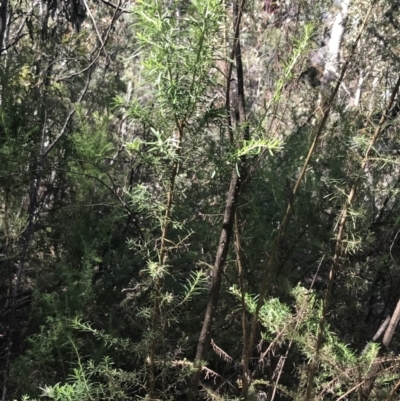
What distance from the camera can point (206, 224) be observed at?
3.03 meters

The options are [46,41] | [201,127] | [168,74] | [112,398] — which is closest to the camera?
[168,74]

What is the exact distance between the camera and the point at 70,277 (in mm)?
2742

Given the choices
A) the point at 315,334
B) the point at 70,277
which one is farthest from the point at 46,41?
the point at 315,334

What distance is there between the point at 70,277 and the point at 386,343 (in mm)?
1601

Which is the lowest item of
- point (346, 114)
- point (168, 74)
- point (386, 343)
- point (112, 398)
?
point (112, 398)

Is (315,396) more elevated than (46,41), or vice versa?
(46,41)

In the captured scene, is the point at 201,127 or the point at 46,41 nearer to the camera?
the point at 201,127

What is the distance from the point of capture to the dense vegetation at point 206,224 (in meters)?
1.65

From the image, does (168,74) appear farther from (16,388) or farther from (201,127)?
(16,388)

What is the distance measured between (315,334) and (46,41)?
9.25ft

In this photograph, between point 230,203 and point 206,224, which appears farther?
point 206,224

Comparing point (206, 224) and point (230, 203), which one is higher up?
point (230, 203)

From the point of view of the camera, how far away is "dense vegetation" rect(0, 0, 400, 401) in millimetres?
1647

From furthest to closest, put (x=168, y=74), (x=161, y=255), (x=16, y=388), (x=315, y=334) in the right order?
(x=16, y=388) → (x=315, y=334) → (x=161, y=255) → (x=168, y=74)
